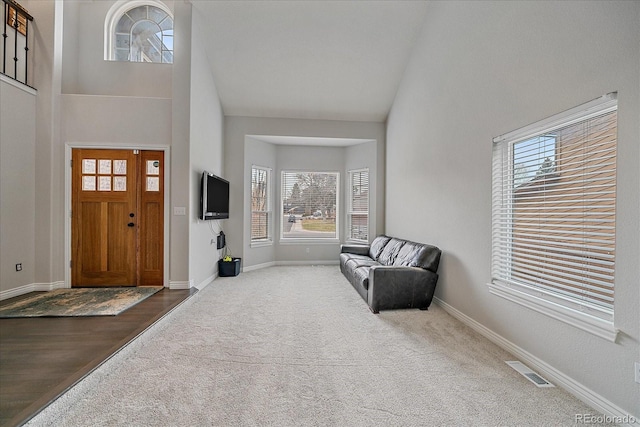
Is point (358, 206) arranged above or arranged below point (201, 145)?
below

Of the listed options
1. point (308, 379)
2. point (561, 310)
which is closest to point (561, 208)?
point (561, 310)

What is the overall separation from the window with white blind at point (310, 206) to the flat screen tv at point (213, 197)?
165 cm

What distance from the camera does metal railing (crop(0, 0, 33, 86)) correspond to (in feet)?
11.6

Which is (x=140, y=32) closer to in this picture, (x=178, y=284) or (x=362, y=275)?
(x=178, y=284)

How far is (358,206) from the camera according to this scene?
21.6 ft

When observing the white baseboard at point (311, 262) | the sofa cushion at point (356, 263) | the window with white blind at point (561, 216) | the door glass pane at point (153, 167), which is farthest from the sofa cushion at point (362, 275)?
the door glass pane at point (153, 167)

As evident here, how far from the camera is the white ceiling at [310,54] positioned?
4.24 m

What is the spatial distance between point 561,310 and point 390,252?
106 inches

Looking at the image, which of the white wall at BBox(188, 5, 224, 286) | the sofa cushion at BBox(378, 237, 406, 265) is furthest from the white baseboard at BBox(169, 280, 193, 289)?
the sofa cushion at BBox(378, 237, 406, 265)

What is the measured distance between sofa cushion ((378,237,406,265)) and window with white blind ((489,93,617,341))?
175 centimetres

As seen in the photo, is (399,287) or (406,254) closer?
(399,287)

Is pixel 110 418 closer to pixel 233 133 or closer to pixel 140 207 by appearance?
pixel 140 207

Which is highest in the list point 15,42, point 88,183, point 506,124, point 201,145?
point 15,42

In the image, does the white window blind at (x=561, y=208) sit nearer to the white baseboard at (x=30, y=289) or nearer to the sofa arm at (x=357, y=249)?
the sofa arm at (x=357, y=249)
